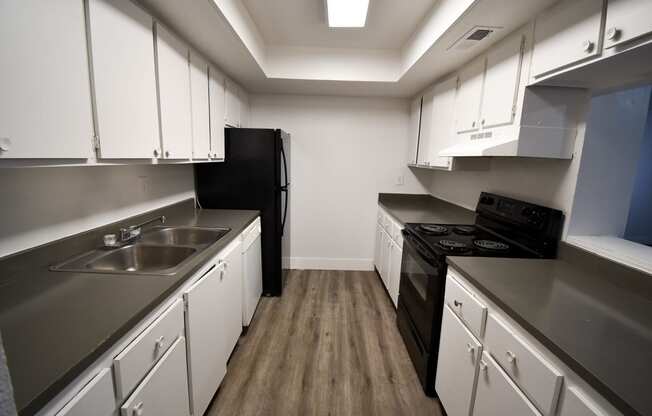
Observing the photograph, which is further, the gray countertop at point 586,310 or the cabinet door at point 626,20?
the cabinet door at point 626,20

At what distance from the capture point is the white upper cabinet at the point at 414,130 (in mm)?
3209

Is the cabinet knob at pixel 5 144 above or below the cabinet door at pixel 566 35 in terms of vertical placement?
below

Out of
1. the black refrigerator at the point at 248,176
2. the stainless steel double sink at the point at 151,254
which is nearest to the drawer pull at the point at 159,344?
the stainless steel double sink at the point at 151,254

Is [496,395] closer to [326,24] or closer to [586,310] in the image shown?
[586,310]

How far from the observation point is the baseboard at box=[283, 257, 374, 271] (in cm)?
376

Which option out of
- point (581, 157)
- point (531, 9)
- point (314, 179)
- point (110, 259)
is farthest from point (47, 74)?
point (314, 179)

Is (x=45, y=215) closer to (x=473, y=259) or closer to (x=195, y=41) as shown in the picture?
(x=195, y=41)

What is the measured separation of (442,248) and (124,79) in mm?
1831

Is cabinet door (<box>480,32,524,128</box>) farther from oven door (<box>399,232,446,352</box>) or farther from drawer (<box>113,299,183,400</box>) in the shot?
drawer (<box>113,299,183,400</box>)

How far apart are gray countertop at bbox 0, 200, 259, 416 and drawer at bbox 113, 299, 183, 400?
0.07 metres

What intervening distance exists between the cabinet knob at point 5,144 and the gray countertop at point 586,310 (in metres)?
1.69

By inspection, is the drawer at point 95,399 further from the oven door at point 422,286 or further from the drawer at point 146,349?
the oven door at point 422,286

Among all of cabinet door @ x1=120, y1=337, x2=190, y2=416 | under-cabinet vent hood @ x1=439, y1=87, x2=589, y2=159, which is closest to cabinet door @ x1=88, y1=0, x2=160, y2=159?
cabinet door @ x1=120, y1=337, x2=190, y2=416

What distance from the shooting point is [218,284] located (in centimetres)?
165
